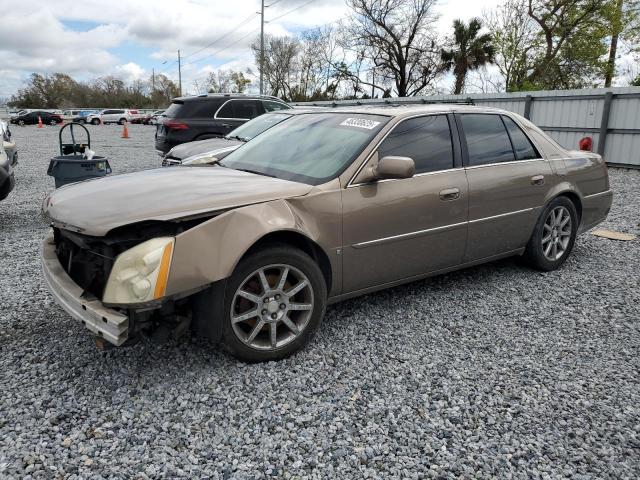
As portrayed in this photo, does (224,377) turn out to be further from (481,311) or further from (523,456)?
(481,311)

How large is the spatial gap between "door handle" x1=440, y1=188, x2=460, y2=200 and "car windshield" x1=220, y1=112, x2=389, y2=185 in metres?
0.70

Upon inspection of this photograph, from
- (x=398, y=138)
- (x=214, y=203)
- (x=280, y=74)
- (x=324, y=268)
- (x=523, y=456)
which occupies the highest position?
(x=280, y=74)

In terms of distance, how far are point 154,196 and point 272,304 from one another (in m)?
0.93

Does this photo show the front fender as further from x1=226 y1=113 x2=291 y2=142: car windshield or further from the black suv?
the black suv

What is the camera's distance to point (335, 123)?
3969mm

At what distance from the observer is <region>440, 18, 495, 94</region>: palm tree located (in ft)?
116

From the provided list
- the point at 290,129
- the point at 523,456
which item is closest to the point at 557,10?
the point at 290,129

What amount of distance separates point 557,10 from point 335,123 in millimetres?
32024

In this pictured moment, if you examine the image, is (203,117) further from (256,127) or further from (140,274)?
(140,274)

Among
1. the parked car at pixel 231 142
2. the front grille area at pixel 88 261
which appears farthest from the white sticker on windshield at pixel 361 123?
the parked car at pixel 231 142

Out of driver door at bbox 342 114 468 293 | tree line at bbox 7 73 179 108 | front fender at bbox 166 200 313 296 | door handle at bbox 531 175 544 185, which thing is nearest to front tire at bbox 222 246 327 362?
front fender at bbox 166 200 313 296

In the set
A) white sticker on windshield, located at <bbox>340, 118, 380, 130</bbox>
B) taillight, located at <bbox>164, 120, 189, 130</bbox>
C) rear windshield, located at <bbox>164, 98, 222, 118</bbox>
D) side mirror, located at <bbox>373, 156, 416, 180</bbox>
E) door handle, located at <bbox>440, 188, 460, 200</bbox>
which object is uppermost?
rear windshield, located at <bbox>164, 98, 222, 118</bbox>

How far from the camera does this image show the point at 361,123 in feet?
12.6

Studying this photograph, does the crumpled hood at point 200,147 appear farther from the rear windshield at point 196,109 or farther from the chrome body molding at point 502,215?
the chrome body molding at point 502,215
